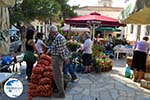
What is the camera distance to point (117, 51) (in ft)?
49.1

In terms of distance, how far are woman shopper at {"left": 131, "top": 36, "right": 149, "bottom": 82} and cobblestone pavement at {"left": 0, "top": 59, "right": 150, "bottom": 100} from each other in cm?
36

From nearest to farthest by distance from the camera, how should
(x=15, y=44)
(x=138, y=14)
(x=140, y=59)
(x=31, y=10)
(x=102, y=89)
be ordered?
(x=138, y=14) → (x=102, y=89) → (x=140, y=59) → (x=15, y=44) → (x=31, y=10)

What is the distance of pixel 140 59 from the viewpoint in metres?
8.46

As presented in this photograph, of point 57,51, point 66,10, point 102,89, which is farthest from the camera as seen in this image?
point 66,10

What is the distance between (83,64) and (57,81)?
10.9ft

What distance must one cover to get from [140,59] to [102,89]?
175cm

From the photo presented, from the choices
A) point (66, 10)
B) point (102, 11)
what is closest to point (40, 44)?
point (66, 10)

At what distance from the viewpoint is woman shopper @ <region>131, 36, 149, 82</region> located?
27.4 feet

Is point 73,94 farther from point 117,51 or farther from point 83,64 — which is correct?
point 117,51

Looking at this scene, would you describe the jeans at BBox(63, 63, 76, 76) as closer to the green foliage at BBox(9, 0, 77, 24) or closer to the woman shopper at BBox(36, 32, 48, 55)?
the woman shopper at BBox(36, 32, 48, 55)

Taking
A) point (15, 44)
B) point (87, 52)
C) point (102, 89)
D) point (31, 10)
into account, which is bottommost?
point (102, 89)

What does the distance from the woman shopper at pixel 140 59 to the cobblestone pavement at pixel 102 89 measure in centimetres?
36

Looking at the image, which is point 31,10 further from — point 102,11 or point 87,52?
point 102,11

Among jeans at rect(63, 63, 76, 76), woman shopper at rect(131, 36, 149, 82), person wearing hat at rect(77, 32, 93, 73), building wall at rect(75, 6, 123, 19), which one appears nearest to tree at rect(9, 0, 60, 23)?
person wearing hat at rect(77, 32, 93, 73)
